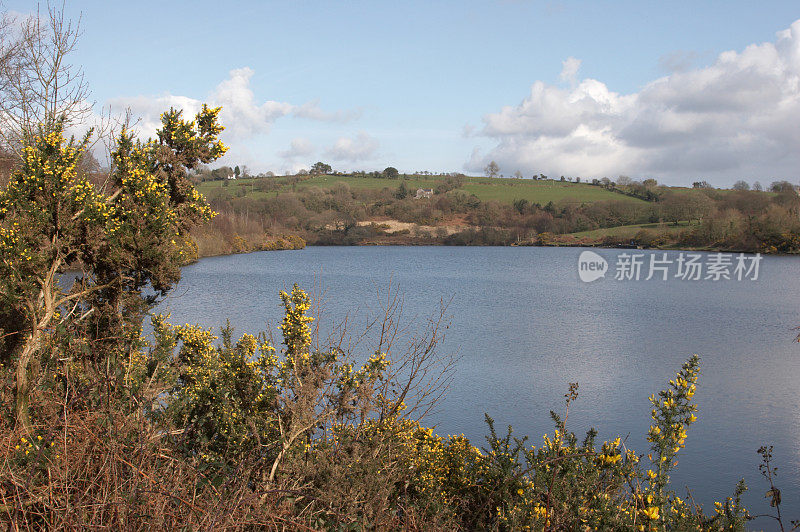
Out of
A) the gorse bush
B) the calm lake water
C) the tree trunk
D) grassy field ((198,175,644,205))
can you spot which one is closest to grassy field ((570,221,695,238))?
grassy field ((198,175,644,205))

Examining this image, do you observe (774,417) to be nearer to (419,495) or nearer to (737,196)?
(419,495)

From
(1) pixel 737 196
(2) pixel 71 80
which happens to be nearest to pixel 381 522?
(2) pixel 71 80

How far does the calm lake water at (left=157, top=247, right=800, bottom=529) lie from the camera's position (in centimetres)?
971

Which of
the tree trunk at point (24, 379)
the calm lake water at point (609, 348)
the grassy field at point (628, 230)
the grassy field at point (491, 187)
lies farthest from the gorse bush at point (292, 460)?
the grassy field at point (491, 187)

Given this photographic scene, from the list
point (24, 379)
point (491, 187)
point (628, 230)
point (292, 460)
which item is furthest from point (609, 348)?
point (491, 187)

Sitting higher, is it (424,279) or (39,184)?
(39,184)

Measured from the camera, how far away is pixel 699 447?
966 cm

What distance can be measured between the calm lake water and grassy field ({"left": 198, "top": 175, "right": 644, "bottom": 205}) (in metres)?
Result: 42.7

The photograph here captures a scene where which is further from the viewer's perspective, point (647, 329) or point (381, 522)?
point (647, 329)

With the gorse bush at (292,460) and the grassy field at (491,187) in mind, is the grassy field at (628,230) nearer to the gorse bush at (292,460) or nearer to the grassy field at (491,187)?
the grassy field at (491,187)

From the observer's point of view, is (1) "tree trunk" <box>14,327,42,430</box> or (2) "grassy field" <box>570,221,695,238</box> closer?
(1) "tree trunk" <box>14,327,42,430</box>

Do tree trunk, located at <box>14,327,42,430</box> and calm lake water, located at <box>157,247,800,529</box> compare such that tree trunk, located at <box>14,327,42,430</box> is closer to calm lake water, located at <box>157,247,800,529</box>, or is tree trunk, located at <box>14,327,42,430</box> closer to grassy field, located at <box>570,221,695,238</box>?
calm lake water, located at <box>157,247,800,529</box>

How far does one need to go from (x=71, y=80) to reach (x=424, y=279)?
2239 cm

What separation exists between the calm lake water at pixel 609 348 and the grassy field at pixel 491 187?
42.7m
